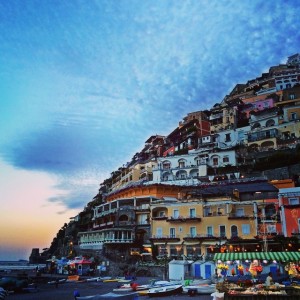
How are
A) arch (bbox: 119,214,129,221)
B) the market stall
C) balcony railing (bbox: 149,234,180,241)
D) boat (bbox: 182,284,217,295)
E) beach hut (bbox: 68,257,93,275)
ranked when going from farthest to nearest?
arch (bbox: 119,214,129,221) < beach hut (bbox: 68,257,93,275) < balcony railing (bbox: 149,234,180,241) < boat (bbox: 182,284,217,295) < the market stall

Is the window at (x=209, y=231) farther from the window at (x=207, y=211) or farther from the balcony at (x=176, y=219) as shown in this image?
the balcony at (x=176, y=219)

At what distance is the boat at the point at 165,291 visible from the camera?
27375mm

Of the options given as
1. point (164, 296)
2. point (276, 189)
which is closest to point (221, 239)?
point (276, 189)

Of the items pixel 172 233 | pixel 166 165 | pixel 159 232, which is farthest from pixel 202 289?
pixel 166 165

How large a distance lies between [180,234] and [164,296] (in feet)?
61.9

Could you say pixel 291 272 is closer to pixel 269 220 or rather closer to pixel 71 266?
pixel 269 220

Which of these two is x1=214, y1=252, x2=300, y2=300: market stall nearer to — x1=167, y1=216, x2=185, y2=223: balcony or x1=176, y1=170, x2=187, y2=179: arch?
x1=167, y1=216, x2=185, y2=223: balcony

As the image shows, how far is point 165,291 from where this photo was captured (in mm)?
27516

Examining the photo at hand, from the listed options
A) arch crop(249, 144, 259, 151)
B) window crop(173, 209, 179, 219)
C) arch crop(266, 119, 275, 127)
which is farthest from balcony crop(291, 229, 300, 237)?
arch crop(266, 119, 275, 127)

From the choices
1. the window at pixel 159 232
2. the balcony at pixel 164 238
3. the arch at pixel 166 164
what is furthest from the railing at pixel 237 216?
the arch at pixel 166 164

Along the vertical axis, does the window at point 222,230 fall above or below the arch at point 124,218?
below

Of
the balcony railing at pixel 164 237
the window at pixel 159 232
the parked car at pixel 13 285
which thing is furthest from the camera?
the window at pixel 159 232

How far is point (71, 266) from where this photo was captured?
186 ft

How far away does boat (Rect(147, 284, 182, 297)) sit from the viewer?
27375mm
